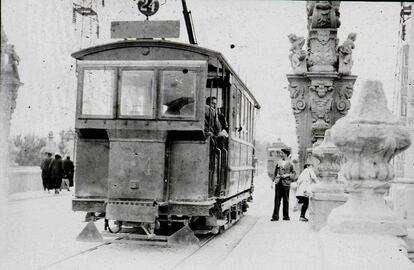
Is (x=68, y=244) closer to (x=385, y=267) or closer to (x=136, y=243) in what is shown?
(x=136, y=243)

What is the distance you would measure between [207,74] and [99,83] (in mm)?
1944

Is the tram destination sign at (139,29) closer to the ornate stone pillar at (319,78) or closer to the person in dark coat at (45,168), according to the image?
the ornate stone pillar at (319,78)

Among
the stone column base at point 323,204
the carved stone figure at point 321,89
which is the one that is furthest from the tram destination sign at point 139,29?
the carved stone figure at point 321,89

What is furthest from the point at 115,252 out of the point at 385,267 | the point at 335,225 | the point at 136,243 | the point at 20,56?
the point at 385,267

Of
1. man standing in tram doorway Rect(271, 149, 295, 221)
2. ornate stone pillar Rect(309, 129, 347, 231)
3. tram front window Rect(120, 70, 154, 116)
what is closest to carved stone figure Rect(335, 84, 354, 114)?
man standing in tram doorway Rect(271, 149, 295, 221)

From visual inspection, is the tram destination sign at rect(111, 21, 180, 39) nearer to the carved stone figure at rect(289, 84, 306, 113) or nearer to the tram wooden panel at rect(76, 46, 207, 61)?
the tram wooden panel at rect(76, 46, 207, 61)

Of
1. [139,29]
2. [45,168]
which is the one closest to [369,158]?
[139,29]

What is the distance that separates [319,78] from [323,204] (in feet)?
23.5

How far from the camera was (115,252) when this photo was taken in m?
9.80

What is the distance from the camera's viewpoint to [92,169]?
1048 centimetres

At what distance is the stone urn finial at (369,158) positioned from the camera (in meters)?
4.57

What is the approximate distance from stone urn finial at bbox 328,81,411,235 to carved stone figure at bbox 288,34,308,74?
1269 cm

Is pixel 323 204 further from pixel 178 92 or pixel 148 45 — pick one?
pixel 148 45

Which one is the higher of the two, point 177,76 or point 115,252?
point 177,76
